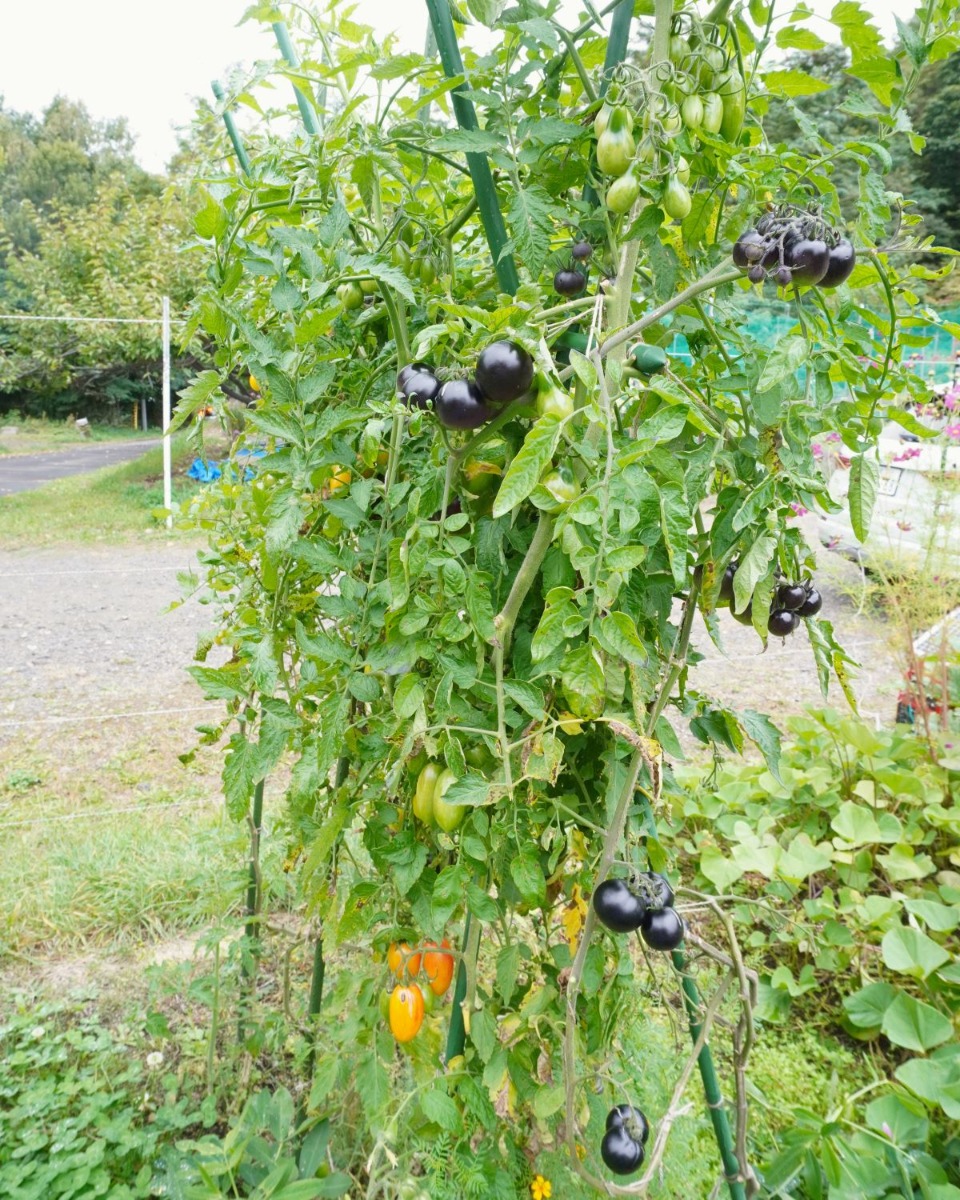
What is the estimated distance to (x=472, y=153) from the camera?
0.81m

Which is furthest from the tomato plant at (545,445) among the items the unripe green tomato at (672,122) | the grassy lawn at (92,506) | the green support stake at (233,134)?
the grassy lawn at (92,506)

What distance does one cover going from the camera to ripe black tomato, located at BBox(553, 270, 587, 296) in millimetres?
889

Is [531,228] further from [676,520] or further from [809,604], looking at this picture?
[809,604]

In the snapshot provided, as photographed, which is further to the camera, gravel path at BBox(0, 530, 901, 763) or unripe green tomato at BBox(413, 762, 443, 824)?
gravel path at BBox(0, 530, 901, 763)

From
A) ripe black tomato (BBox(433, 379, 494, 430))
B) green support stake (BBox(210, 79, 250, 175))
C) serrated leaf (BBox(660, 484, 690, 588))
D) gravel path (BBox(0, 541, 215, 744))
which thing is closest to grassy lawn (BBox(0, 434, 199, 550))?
gravel path (BBox(0, 541, 215, 744))

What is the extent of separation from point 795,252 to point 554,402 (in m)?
0.24

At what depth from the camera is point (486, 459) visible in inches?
34.3

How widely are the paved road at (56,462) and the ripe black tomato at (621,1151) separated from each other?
1176 cm

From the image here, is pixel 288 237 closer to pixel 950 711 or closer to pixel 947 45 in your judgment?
pixel 947 45

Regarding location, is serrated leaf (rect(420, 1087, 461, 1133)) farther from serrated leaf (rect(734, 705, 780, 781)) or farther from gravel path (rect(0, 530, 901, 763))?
gravel path (rect(0, 530, 901, 763))

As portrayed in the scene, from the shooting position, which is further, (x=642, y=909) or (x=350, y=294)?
(x=350, y=294)

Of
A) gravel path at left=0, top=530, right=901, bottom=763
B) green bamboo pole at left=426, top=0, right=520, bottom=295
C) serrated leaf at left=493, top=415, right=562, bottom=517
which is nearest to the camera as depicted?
serrated leaf at left=493, top=415, right=562, bottom=517

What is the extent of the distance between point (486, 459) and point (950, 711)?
2.91 meters

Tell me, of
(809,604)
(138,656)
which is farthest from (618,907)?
(138,656)
